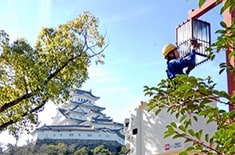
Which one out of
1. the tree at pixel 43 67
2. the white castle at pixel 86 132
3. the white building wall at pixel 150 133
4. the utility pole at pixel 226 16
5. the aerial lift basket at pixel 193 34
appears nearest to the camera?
the utility pole at pixel 226 16

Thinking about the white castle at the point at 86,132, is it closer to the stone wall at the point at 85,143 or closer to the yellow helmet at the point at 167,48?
the stone wall at the point at 85,143

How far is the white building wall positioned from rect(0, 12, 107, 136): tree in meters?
2.59

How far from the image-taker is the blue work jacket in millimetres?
3350

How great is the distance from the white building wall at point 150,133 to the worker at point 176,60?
48 cm

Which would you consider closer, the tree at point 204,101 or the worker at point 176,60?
the tree at point 204,101

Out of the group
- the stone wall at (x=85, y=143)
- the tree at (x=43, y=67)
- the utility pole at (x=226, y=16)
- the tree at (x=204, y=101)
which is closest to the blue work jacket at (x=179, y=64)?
the utility pole at (x=226, y=16)

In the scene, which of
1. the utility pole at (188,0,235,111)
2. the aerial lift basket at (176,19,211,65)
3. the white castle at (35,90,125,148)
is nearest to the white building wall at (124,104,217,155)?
the utility pole at (188,0,235,111)

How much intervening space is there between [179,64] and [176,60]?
8 cm

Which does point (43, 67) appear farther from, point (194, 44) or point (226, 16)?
point (226, 16)

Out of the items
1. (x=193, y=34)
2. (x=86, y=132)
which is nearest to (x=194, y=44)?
(x=193, y=34)

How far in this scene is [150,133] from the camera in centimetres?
333

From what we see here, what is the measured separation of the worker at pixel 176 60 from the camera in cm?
336

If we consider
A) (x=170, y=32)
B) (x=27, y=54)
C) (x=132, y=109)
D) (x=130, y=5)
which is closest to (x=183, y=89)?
(x=132, y=109)

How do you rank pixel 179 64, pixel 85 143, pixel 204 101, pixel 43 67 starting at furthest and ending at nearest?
pixel 85 143
pixel 43 67
pixel 179 64
pixel 204 101
